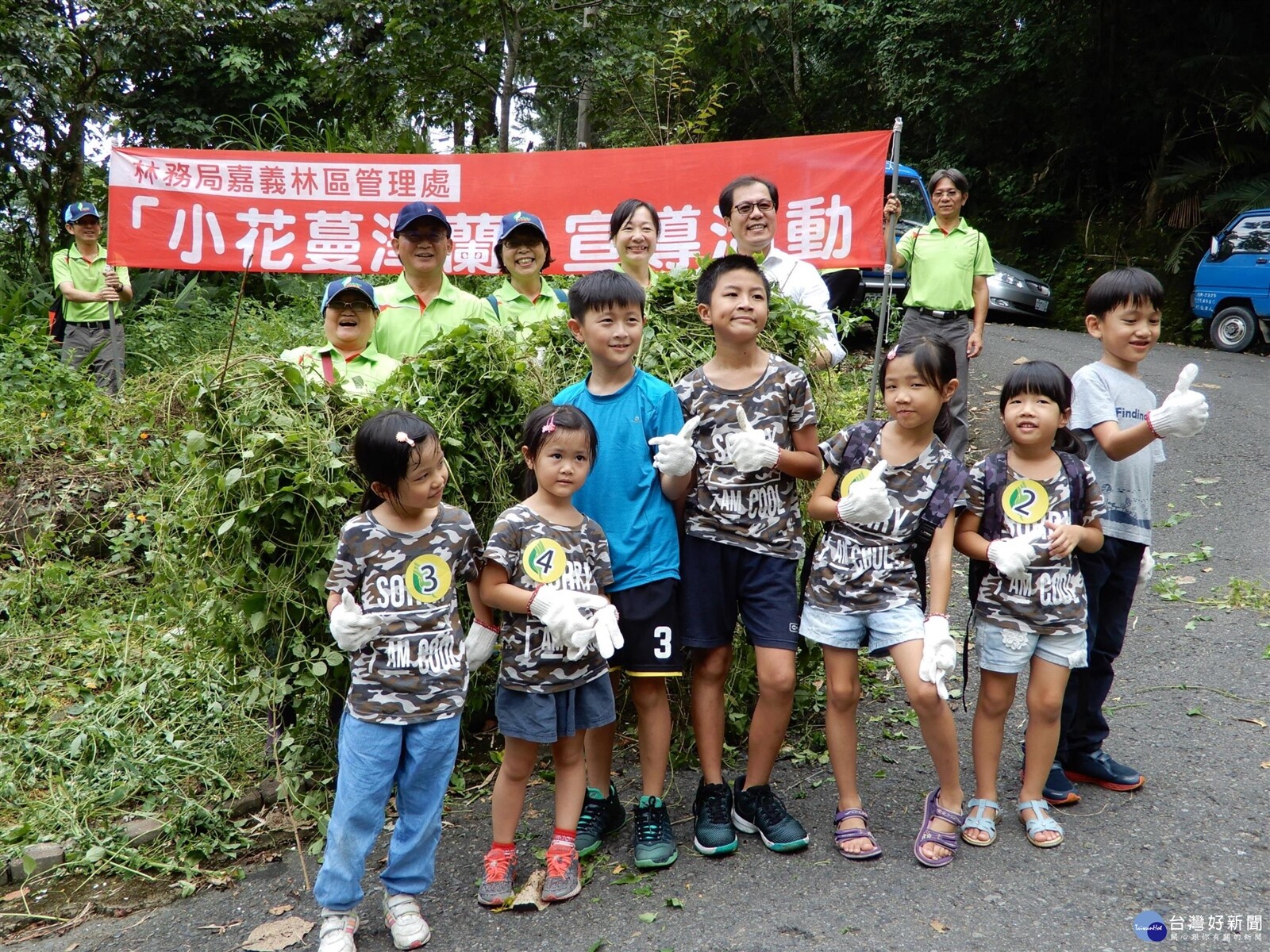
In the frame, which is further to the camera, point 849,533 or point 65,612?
point 65,612

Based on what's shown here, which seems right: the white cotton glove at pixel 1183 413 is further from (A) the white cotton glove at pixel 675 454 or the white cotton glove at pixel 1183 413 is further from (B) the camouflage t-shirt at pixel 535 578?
(B) the camouflage t-shirt at pixel 535 578

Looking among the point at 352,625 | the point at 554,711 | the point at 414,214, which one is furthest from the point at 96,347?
the point at 554,711

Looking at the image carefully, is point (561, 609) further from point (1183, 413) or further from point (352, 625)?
point (1183, 413)

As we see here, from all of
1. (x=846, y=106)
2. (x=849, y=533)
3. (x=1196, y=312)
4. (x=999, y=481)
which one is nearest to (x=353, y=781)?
(x=849, y=533)

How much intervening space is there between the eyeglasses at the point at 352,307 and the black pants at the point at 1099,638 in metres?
2.70

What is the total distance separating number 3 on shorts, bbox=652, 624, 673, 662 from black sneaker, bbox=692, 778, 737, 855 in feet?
1.44

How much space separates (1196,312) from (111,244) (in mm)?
12350

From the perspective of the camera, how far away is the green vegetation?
306 cm

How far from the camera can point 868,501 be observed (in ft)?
9.27

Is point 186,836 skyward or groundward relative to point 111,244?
groundward

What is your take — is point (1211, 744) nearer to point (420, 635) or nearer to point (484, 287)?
point (420, 635)

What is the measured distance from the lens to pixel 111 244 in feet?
20.5

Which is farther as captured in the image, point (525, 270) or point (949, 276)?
point (949, 276)

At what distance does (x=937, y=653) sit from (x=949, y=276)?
4558mm
